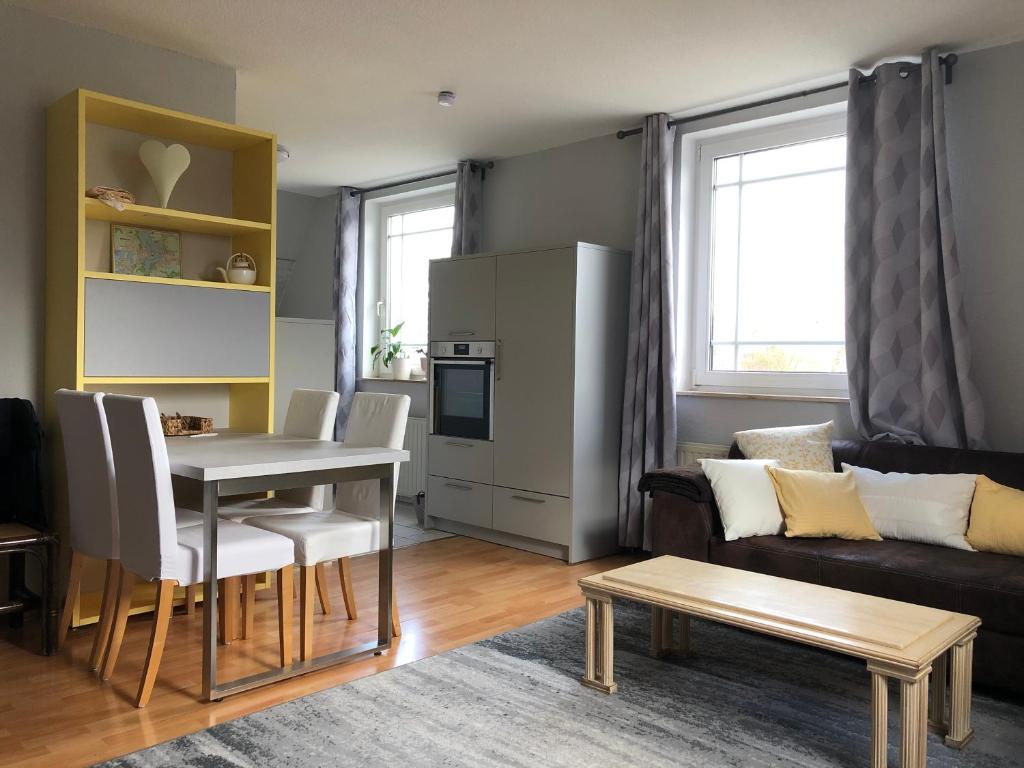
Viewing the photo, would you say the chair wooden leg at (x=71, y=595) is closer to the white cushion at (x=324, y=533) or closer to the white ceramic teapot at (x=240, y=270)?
the white cushion at (x=324, y=533)

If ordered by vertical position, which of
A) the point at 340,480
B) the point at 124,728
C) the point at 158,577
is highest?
the point at 340,480

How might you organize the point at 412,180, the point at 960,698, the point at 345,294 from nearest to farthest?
1. the point at 960,698
2. the point at 412,180
3. the point at 345,294

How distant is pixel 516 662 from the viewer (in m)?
3.02

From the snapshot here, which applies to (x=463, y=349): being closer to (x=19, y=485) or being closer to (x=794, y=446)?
(x=794, y=446)

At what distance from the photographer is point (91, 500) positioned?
9.45 ft

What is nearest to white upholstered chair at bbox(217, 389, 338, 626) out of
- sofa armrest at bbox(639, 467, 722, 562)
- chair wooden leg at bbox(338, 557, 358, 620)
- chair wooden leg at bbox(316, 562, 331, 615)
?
chair wooden leg at bbox(316, 562, 331, 615)

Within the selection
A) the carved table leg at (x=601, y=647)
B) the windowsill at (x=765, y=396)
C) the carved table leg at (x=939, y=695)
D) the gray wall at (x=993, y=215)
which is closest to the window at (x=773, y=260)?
the windowsill at (x=765, y=396)

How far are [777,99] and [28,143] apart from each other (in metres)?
3.50

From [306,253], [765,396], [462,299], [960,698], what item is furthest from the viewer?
[306,253]

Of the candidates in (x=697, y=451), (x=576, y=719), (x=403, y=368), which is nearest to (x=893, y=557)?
(x=576, y=719)

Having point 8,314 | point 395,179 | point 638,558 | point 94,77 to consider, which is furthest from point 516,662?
point 395,179

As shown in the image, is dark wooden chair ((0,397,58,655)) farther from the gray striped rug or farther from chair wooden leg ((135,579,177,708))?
the gray striped rug

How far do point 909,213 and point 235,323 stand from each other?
3.06 m

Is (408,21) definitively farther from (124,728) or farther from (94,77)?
(124,728)
